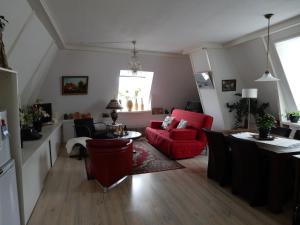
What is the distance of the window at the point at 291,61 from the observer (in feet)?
13.6

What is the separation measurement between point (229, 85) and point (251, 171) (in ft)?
10.5

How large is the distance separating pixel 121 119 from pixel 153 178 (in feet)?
10.5

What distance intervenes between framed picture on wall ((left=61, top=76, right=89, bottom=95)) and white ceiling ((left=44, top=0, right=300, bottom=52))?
1.19 meters

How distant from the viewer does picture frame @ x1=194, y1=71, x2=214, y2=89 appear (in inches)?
209

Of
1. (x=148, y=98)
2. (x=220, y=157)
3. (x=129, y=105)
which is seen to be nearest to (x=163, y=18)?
(x=220, y=157)

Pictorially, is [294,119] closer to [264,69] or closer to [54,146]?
[264,69]

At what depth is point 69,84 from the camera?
5730 millimetres

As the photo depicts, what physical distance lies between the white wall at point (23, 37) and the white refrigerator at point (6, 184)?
1149mm

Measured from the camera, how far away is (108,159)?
299cm

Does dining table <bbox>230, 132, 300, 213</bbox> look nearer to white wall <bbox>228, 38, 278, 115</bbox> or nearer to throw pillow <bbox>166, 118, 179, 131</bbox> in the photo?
white wall <bbox>228, 38, 278, 115</bbox>

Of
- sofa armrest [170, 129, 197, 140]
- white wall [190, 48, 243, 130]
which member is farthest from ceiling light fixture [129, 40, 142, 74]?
sofa armrest [170, 129, 197, 140]

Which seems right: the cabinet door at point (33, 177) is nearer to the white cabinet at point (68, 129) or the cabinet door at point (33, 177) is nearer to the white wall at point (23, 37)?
the white wall at point (23, 37)

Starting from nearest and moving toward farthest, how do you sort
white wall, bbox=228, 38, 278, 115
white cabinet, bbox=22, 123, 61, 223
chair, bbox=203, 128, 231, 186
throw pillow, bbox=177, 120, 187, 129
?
white cabinet, bbox=22, 123, 61, 223, chair, bbox=203, 128, 231, 186, white wall, bbox=228, 38, 278, 115, throw pillow, bbox=177, 120, 187, 129

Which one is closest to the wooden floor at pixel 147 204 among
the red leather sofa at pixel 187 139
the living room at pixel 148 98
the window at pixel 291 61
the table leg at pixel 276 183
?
the living room at pixel 148 98
